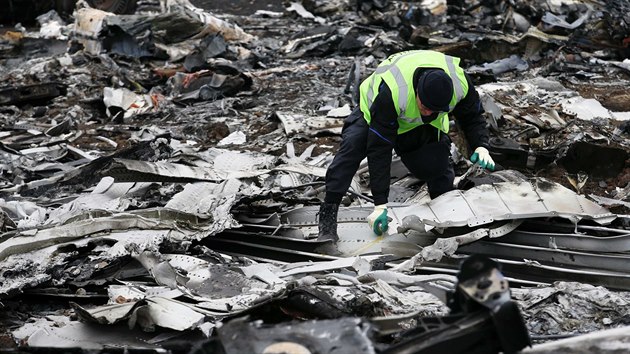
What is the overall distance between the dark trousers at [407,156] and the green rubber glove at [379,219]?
0.33 metres

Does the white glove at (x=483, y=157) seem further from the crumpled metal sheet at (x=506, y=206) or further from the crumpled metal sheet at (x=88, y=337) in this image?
the crumpled metal sheet at (x=88, y=337)

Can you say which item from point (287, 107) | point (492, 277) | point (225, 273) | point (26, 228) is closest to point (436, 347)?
point (492, 277)

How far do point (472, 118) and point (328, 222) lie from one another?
3.91 feet

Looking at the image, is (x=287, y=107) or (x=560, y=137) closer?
(x=560, y=137)

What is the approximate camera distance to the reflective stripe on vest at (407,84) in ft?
15.5

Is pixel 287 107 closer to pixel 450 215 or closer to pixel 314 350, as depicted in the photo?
pixel 450 215

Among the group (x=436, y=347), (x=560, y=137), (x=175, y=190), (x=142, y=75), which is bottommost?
(x=142, y=75)

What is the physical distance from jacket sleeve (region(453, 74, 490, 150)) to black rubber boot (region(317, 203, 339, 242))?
3.37 feet

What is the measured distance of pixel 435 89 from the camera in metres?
4.61

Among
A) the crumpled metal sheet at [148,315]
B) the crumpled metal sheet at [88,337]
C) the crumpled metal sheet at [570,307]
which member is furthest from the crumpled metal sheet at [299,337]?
the crumpled metal sheet at [570,307]

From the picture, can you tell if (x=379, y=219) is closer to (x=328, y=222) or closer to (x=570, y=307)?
(x=328, y=222)

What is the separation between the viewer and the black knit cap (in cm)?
461

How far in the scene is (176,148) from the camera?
24.5ft

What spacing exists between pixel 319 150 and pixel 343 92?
2.37 metres
